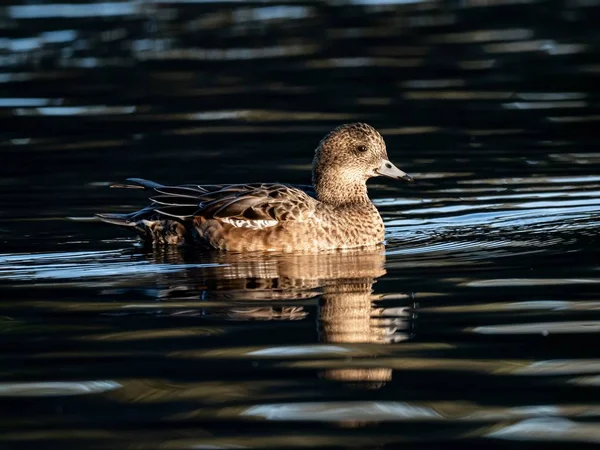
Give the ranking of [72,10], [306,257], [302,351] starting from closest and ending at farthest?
[302,351], [306,257], [72,10]

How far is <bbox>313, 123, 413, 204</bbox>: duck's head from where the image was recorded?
425 inches

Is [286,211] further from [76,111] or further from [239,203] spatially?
[76,111]

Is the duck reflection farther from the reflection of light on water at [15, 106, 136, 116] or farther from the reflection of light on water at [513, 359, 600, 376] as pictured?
the reflection of light on water at [15, 106, 136, 116]

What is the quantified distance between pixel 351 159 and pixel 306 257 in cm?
103

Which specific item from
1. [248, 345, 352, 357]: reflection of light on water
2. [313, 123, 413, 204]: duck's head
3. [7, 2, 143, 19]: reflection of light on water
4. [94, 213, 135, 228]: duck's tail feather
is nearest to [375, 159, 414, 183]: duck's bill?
[313, 123, 413, 204]: duck's head

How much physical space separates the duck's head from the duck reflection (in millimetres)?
713

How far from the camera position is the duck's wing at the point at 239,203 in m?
10.3

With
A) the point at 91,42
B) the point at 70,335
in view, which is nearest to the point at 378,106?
the point at 91,42

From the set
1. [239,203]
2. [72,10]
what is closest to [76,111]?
[239,203]

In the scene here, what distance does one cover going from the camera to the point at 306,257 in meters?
10.1

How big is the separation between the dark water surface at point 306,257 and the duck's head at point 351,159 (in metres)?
0.48

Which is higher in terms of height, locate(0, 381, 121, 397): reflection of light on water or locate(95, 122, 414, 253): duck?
locate(95, 122, 414, 253): duck

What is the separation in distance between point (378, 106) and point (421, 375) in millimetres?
9638

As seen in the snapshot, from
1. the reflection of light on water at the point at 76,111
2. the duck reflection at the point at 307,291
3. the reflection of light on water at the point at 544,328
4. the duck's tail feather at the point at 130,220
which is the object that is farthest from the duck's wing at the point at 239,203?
the reflection of light on water at the point at 76,111
